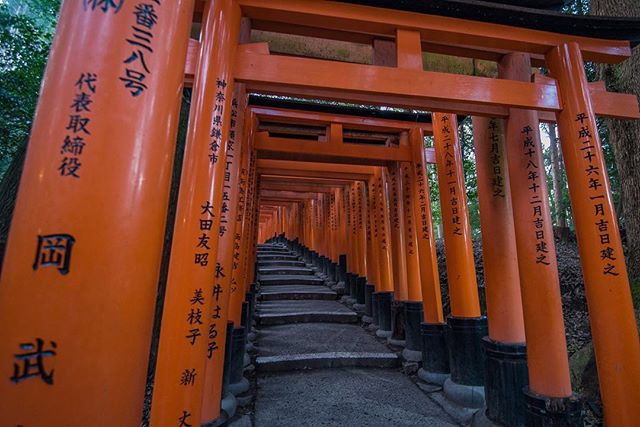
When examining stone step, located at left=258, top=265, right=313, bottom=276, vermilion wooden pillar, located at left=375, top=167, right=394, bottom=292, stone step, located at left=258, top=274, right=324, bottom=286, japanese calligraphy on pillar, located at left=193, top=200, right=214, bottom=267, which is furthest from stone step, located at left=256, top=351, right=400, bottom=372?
stone step, located at left=258, top=265, right=313, bottom=276

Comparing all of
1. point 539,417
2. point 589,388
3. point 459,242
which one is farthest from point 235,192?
point 589,388

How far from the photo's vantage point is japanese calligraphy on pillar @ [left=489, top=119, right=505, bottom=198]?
3.61 m

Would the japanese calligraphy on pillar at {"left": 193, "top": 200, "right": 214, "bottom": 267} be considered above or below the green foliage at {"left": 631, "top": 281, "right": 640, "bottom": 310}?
above

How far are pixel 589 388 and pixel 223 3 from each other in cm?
534

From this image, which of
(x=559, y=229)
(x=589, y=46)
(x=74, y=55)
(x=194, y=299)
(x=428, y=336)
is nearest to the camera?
(x=74, y=55)

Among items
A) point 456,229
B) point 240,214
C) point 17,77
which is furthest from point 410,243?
point 17,77

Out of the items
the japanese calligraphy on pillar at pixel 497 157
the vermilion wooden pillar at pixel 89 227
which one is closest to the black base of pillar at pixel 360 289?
the japanese calligraphy on pillar at pixel 497 157

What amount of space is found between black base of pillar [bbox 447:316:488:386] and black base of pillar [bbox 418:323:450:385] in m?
0.48

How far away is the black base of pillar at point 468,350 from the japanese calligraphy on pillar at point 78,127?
13.7 feet

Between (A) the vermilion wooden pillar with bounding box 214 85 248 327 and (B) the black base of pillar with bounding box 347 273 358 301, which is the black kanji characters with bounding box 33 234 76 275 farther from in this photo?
(B) the black base of pillar with bounding box 347 273 358 301

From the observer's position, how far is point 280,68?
253 cm

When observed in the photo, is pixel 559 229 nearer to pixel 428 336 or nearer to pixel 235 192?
pixel 428 336

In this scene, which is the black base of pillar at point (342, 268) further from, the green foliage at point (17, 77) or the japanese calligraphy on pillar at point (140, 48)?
the japanese calligraphy on pillar at point (140, 48)

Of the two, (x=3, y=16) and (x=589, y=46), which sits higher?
(x=3, y=16)
